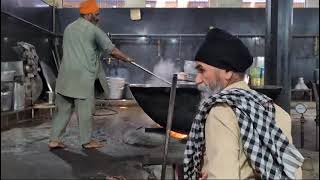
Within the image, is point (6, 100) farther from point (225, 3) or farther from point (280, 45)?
point (280, 45)

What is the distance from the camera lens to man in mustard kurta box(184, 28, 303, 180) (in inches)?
36.1

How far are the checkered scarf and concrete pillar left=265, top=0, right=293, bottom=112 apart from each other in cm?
44

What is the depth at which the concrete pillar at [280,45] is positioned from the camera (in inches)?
57.8

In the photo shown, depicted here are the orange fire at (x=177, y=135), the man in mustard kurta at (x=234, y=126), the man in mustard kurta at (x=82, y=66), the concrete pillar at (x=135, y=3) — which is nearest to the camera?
the man in mustard kurta at (x=234, y=126)

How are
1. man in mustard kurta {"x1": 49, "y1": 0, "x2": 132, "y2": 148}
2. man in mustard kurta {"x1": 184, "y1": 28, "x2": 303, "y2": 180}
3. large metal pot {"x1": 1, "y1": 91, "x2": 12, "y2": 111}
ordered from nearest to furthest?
large metal pot {"x1": 1, "y1": 91, "x2": 12, "y2": 111}, man in mustard kurta {"x1": 184, "y1": 28, "x2": 303, "y2": 180}, man in mustard kurta {"x1": 49, "y1": 0, "x2": 132, "y2": 148}

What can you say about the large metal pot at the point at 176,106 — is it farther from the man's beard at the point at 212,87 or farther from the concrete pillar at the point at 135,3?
the man's beard at the point at 212,87

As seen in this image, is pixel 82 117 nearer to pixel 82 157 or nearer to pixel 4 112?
pixel 82 157

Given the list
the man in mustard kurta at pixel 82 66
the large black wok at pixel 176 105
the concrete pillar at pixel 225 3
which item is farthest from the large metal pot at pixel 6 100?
the large black wok at pixel 176 105

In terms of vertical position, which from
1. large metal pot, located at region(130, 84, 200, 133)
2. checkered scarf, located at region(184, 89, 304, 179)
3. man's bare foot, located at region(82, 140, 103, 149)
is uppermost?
checkered scarf, located at region(184, 89, 304, 179)

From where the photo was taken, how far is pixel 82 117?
103 inches

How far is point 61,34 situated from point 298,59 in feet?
2.34

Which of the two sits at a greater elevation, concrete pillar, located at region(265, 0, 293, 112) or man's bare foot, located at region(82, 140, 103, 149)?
concrete pillar, located at region(265, 0, 293, 112)

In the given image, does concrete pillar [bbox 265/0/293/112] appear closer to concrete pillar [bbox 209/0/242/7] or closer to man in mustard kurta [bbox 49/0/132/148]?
concrete pillar [bbox 209/0/242/7]

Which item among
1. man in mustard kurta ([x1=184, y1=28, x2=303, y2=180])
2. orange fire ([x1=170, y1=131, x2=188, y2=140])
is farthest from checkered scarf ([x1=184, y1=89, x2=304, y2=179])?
orange fire ([x1=170, y1=131, x2=188, y2=140])
